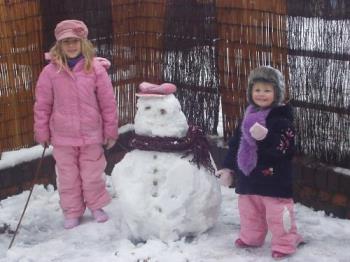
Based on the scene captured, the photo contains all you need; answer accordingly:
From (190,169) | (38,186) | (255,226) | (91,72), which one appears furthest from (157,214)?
(38,186)

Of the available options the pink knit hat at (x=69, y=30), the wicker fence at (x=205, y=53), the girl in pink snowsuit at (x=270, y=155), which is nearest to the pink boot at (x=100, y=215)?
the wicker fence at (x=205, y=53)

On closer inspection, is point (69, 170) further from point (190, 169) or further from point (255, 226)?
point (255, 226)

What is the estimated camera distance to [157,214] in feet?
15.1

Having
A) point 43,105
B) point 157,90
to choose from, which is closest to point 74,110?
point 43,105

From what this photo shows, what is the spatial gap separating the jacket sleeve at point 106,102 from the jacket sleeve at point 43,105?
37 cm

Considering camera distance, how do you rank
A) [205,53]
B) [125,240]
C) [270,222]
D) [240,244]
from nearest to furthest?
1. [270,222]
2. [240,244]
3. [125,240]
4. [205,53]

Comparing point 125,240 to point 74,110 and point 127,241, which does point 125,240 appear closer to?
point 127,241

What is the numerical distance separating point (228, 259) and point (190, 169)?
0.68 meters

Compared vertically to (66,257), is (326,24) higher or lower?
higher

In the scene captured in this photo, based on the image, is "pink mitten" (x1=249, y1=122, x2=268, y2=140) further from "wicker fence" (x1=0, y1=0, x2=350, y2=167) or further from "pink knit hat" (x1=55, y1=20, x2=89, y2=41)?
"pink knit hat" (x1=55, y1=20, x2=89, y2=41)

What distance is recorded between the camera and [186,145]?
15.4ft

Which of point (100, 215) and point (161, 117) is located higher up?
point (161, 117)

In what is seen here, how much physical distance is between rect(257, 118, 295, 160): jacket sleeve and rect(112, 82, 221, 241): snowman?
0.60 m

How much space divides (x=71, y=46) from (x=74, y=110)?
0.49m
